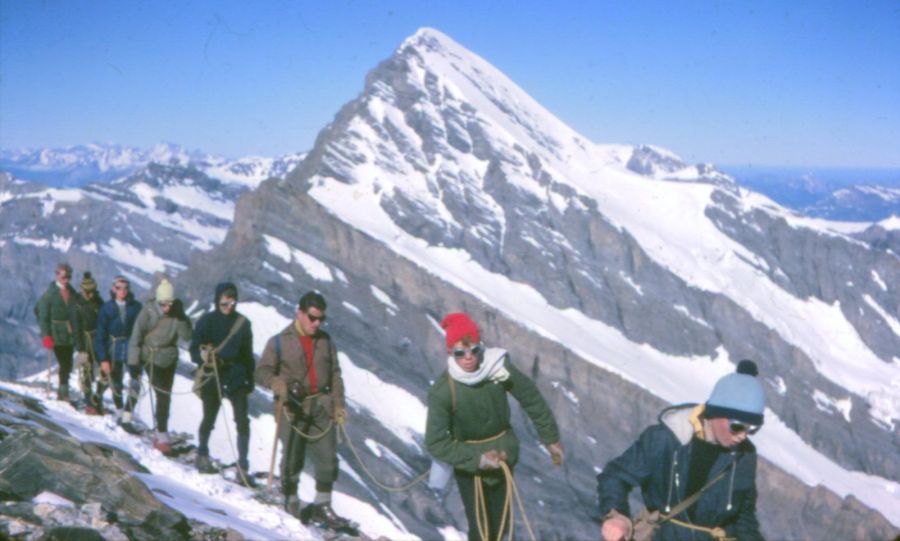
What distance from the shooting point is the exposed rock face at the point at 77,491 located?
22.1 ft

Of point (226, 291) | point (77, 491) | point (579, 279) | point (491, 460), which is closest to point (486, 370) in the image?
point (491, 460)

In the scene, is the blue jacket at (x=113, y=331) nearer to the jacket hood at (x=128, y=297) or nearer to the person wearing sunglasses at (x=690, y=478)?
the jacket hood at (x=128, y=297)

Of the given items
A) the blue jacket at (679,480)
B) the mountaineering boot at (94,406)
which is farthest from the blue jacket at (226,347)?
the blue jacket at (679,480)

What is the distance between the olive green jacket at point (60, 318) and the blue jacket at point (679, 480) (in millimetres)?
13454

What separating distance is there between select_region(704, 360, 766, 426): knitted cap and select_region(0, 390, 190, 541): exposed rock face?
5076 millimetres

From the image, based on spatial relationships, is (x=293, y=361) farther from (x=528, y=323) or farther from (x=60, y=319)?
(x=528, y=323)

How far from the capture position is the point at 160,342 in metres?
13.3

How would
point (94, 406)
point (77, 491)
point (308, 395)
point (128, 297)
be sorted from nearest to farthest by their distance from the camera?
point (77, 491) < point (308, 395) < point (128, 297) < point (94, 406)

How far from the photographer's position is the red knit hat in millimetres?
7254

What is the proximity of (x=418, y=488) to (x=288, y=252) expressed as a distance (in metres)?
51.8

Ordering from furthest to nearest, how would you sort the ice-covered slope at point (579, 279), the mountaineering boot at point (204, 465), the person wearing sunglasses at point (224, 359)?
1. the ice-covered slope at point (579, 279)
2. the mountaineering boot at point (204, 465)
3. the person wearing sunglasses at point (224, 359)

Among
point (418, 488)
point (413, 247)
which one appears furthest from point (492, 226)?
point (418, 488)

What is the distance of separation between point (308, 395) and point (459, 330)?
3907 millimetres

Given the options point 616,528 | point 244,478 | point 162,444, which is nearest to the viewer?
point 616,528
